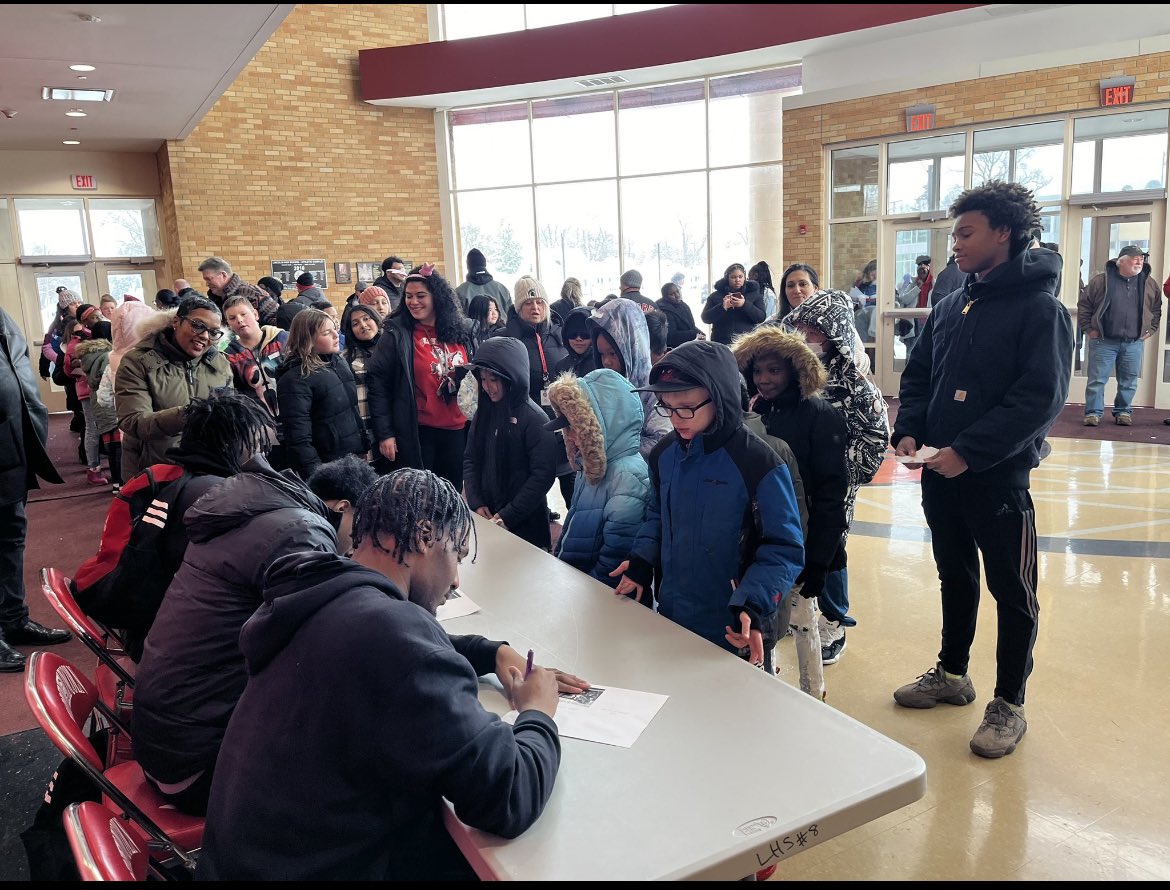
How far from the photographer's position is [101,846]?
1381 millimetres

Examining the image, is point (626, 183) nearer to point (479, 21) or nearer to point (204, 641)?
point (479, 21)

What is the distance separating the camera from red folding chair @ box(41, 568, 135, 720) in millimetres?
2402

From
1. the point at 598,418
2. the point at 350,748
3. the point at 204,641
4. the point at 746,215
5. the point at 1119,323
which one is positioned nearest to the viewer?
the point at 350,748

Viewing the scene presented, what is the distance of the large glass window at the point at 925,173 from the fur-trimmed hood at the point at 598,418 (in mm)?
7943

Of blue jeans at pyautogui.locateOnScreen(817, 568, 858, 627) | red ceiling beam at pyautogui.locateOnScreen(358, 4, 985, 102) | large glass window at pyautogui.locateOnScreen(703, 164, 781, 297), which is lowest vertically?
blue jeans at pyautogui.locateOnScreen(817, 568, 858, 627)

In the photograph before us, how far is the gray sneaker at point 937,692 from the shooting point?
3252 mm

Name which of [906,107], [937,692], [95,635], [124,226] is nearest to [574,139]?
[906,107]

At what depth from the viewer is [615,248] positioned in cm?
1357

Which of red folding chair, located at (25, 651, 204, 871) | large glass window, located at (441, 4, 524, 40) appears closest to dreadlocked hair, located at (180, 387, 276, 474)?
red folding chair, located at (25, 651, 204, 871)

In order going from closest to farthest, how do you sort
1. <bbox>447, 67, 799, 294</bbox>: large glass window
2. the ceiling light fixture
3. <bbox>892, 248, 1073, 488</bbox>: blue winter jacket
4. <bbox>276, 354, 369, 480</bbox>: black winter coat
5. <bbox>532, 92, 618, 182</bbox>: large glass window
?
1. <bbox>892, 248, 1073, 488</bbox>: blue winter jacket
2. <bbox>276, 354, 369, 480</bbox>: black winter coat
3. the ceiling light fixture
4. <bbox>447, 67, 799, 294</bbox>: large glass window
5. <bbox>532, 92, 618, 182</bbox>: large glass window

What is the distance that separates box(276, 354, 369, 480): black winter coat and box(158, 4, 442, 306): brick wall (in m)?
8.72

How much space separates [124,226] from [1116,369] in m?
13.8

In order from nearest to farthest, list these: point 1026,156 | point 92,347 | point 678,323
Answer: point 92,347 → point 678,323 → point 1026,156

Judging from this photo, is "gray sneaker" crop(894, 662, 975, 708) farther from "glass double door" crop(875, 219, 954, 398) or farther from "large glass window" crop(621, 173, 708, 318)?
"large glass window" crop(621, 173, 708, 318)
